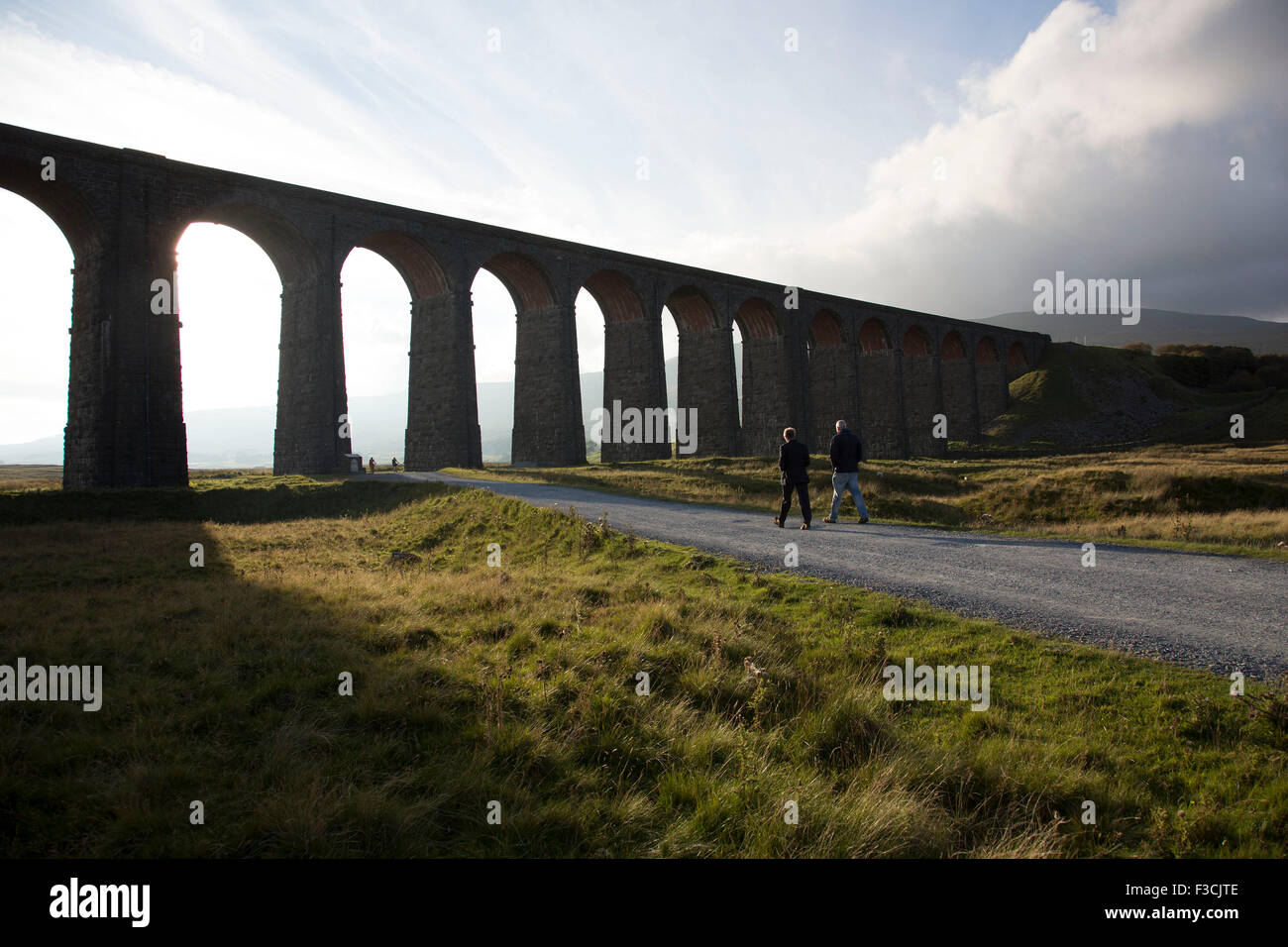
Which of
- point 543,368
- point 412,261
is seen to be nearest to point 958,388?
point 543,368

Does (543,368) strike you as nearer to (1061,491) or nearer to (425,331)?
(425,331)

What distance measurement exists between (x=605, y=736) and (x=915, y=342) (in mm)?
66558

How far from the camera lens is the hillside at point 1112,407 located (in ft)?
192

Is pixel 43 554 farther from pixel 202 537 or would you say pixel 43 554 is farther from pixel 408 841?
pixel 408 841

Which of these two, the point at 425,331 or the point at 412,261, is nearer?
the point at 412,261

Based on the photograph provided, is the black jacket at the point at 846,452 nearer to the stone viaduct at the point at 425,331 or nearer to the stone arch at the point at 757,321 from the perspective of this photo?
the stone viaduct at the point at 425,331

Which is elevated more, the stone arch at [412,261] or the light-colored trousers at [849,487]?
the stone arch at [412,261]

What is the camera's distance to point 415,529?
17.8 metres

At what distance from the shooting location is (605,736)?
534 cm

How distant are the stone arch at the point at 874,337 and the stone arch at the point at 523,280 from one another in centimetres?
3194

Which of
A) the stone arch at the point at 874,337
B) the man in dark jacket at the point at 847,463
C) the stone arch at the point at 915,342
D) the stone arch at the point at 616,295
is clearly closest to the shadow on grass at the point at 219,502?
the man in dark jacket at the point at 847,463
